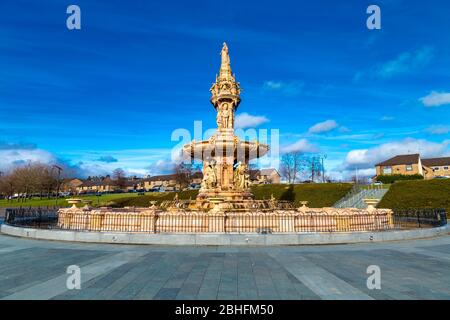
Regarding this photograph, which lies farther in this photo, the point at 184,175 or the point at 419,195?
the point at 184,175

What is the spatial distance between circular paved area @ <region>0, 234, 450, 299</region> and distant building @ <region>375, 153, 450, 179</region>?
8187 cm

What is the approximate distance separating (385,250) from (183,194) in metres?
48.6

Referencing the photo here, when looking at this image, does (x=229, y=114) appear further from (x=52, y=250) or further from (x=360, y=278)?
(x=360, y=278)

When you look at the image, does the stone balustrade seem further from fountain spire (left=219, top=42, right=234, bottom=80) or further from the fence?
fountain spire (left=219, top=42, right=234, bottom=80)

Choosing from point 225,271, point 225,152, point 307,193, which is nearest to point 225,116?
point 225,152

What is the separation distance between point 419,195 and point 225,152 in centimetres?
2736

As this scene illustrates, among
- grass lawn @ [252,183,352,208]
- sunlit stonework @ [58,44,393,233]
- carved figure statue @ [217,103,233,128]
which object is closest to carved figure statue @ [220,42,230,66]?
sunlit stonework @ [58,44,393,233]

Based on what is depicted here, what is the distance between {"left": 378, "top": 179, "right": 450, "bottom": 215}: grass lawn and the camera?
33.3 metres

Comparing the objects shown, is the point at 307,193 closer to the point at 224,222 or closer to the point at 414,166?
the point at 224,222

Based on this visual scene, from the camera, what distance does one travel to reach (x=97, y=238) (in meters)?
14.0

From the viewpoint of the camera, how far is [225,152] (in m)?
24.6

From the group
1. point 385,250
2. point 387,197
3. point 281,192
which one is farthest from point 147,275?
point 281,192
